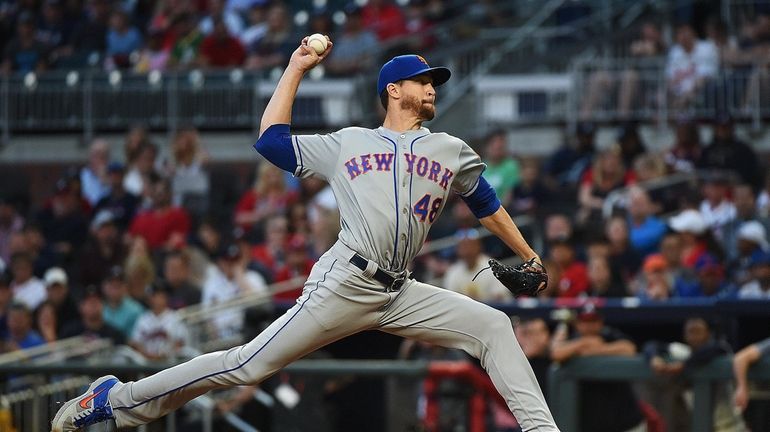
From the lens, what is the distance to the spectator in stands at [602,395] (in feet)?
29.3

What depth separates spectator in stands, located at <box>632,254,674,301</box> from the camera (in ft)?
35.3

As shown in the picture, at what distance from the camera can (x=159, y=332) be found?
467 inches

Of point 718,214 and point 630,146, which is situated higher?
point 630,146

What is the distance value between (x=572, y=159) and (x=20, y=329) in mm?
5131

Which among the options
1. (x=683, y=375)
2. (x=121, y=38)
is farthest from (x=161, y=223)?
(x=683, y=375)

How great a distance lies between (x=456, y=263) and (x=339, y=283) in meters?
5.92

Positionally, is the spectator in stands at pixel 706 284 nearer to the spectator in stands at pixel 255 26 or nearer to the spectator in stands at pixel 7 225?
the spectator in stands at pixel 7 225

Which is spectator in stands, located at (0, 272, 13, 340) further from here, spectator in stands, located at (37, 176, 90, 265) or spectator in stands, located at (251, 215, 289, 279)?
spectator in stands, located at (251, 215, 289, 279)

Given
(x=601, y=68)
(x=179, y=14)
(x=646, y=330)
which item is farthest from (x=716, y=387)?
(x=179, y=14)

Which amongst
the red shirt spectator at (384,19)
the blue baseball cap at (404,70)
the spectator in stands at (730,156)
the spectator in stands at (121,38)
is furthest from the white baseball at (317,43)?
the spectator in stands at (121,38)

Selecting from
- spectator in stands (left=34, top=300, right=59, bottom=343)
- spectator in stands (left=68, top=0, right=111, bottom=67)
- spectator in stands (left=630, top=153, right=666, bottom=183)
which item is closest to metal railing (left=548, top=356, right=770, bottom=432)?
spectator in stands (left=630, top=153, right=666, bottom=183)

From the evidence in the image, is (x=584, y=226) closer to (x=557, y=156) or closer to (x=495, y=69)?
(x=557, y=156)

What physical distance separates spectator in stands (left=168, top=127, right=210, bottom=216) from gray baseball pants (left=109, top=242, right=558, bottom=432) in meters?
8.46

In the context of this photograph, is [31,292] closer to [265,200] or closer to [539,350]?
[265,200]
